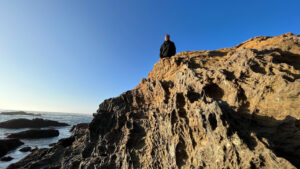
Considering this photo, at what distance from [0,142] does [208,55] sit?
1418 inches

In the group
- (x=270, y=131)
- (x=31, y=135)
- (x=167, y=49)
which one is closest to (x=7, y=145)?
(x=31, y=135)

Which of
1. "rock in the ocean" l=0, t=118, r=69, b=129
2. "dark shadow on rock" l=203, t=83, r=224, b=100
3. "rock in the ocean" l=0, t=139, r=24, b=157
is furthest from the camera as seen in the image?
"rock in the ocean" l=0, t=118, r=69, b=129

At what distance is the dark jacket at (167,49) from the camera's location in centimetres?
1212

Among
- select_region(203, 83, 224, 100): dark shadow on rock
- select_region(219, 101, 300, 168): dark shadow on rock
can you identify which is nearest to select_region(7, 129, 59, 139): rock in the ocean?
select_region(203, 83, 224, 100): dark shadow on rock

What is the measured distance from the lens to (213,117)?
501cm

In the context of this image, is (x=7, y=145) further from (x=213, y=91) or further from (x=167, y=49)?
(x=213, y=91)

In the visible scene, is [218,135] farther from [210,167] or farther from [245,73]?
[245,73]

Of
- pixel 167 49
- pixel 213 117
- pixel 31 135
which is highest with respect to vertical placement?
pixel 167 49

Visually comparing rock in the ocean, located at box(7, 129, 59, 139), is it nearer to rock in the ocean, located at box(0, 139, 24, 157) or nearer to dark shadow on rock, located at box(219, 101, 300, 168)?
rock in the ocean, located at box(0, 139, 24, 157)

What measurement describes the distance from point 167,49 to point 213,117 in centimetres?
870

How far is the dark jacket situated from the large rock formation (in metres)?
1.21

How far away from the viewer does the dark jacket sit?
39.8ft

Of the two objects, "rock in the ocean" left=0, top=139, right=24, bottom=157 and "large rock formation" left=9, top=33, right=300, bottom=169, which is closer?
"large rock formation" left=9, top=33, right=300, bottom=169

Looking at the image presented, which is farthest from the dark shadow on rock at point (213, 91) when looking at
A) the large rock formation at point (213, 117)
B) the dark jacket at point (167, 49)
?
the dark jacket at point (167, 49)
